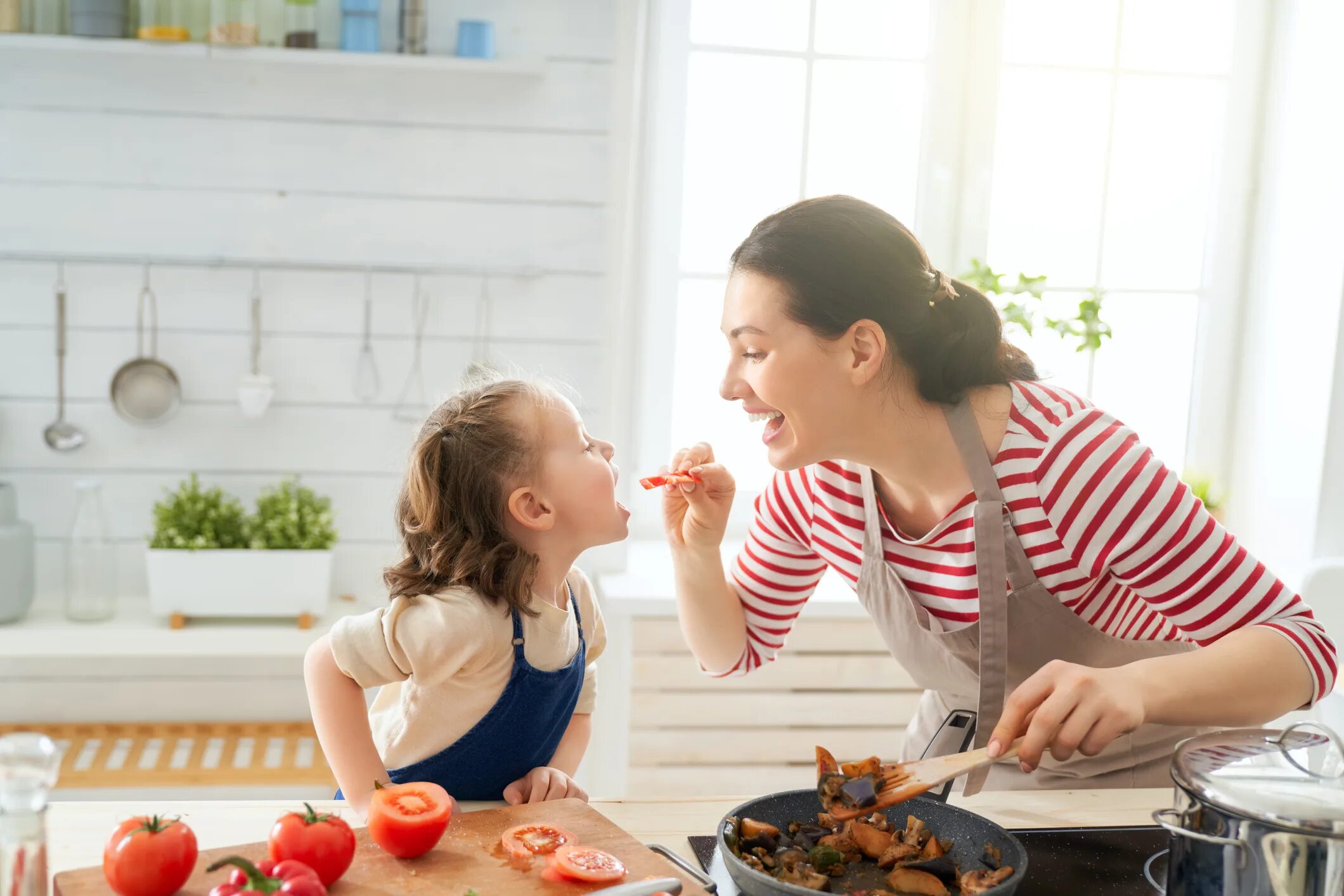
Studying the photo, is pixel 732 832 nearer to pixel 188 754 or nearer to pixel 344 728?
pixel 344 728

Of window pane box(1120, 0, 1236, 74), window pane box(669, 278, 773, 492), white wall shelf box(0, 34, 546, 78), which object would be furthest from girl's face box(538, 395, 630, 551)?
window pane box(1120, 0, 1236, 74)

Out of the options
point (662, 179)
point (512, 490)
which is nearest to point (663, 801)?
point (512, 490)

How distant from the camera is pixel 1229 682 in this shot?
1.22 metres

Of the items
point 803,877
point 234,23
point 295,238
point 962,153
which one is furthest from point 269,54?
point 803,877

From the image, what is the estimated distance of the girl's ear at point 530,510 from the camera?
137 centimetres

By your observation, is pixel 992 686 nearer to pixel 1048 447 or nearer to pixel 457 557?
pixel 1048 447

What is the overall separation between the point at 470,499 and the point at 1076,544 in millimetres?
700

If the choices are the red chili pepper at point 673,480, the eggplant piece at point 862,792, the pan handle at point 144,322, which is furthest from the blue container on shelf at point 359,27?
the eggplant piece at point 862,792

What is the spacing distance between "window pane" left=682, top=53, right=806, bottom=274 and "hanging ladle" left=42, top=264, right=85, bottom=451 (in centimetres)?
128

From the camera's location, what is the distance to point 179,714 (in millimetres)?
2469

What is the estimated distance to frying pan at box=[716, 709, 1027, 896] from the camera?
0.94m

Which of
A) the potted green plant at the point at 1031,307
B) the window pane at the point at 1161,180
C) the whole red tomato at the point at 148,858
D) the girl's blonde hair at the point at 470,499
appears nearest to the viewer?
the whole red tomato at the point at 148,858

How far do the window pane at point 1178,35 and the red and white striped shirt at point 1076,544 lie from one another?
5.46 ft

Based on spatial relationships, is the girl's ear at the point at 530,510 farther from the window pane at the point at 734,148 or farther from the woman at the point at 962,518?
the window pane at the point at 734,148
